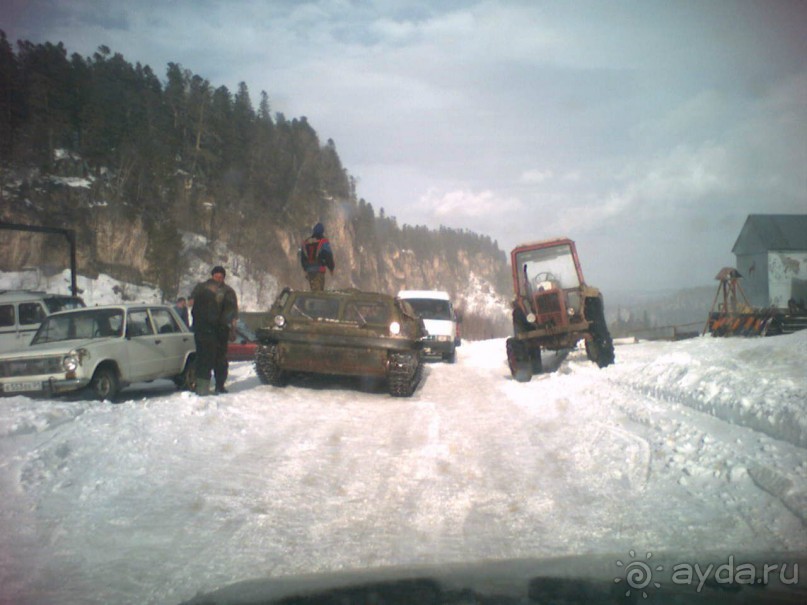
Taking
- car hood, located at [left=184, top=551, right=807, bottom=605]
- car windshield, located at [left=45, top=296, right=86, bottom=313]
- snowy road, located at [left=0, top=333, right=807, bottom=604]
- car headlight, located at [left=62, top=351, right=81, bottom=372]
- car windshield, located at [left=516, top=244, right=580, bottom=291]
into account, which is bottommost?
car hood, located at [left=184, top=551, right=807, bottom=605]

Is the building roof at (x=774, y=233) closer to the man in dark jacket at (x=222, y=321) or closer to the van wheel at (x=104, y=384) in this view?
the man in dark jacket at (x=222, y=321)

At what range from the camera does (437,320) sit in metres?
18.6

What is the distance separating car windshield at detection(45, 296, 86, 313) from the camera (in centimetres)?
1421

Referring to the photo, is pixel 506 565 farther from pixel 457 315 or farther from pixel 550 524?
pixel 457 315

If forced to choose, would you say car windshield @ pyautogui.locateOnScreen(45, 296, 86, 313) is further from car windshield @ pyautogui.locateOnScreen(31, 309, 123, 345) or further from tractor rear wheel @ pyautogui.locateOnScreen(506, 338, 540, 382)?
tractor rear wheel @ pyautogui.locateOnScreen(506, 338, 540, 382)

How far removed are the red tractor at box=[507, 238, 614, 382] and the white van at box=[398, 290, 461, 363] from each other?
3841 millimetres

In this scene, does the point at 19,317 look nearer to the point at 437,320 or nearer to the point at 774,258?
the point at 437,320

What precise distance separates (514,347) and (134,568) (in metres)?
10.2

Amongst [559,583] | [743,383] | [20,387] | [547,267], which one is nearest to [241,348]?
[547,267]

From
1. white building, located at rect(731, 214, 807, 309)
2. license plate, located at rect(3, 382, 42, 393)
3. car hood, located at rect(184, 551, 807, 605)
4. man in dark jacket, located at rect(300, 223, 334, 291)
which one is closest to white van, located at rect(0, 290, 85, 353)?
license plate, located at rect(3, 382, 42, 393)

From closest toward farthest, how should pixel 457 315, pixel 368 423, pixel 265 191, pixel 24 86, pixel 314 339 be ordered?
pixel 368 423, pixel 314 339, pixel 457 315, pixel 24 86, pixel 265 191

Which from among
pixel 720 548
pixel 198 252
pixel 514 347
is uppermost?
pixel 198 252

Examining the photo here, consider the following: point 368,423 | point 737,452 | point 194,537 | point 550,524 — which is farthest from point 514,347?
point 194,537

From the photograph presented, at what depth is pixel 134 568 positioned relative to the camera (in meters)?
3.67
